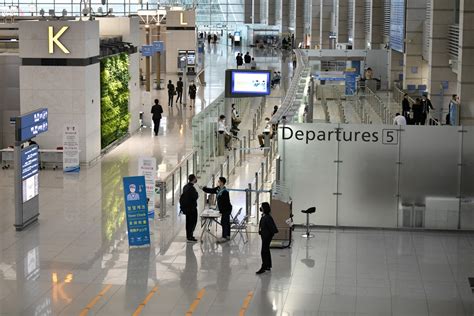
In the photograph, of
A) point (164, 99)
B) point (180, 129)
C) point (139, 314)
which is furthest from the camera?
point (164, 99)

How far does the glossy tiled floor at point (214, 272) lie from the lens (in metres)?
15.3

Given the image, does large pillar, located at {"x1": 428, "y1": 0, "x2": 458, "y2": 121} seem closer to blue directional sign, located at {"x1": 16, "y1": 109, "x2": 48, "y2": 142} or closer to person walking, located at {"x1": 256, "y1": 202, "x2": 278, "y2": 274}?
blue directional sign, located at {"x1": 16, "y1": 109, "x2": 48, "y2": 142}

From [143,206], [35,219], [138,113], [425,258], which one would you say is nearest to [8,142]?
[138,113]

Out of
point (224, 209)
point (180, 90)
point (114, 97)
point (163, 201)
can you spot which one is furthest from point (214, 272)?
point (180, 90)

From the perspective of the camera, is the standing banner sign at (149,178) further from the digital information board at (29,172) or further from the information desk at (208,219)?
the digital information board at (29,172)

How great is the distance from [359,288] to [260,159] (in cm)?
1329

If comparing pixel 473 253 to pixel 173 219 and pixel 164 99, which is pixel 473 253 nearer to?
pixel 173 219

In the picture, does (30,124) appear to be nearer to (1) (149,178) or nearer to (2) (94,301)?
(1) (149,178)

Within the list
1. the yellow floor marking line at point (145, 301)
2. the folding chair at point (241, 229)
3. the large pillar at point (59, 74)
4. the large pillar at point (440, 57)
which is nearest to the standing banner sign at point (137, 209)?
the folding chair at point (241, 229)

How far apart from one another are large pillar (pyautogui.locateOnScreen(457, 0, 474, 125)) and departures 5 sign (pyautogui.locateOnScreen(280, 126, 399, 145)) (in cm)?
1040

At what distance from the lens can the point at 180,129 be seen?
36.9 metres

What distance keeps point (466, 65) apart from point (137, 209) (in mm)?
14785

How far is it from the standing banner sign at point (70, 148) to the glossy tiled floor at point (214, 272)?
4.58 metres

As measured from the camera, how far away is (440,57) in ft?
121
